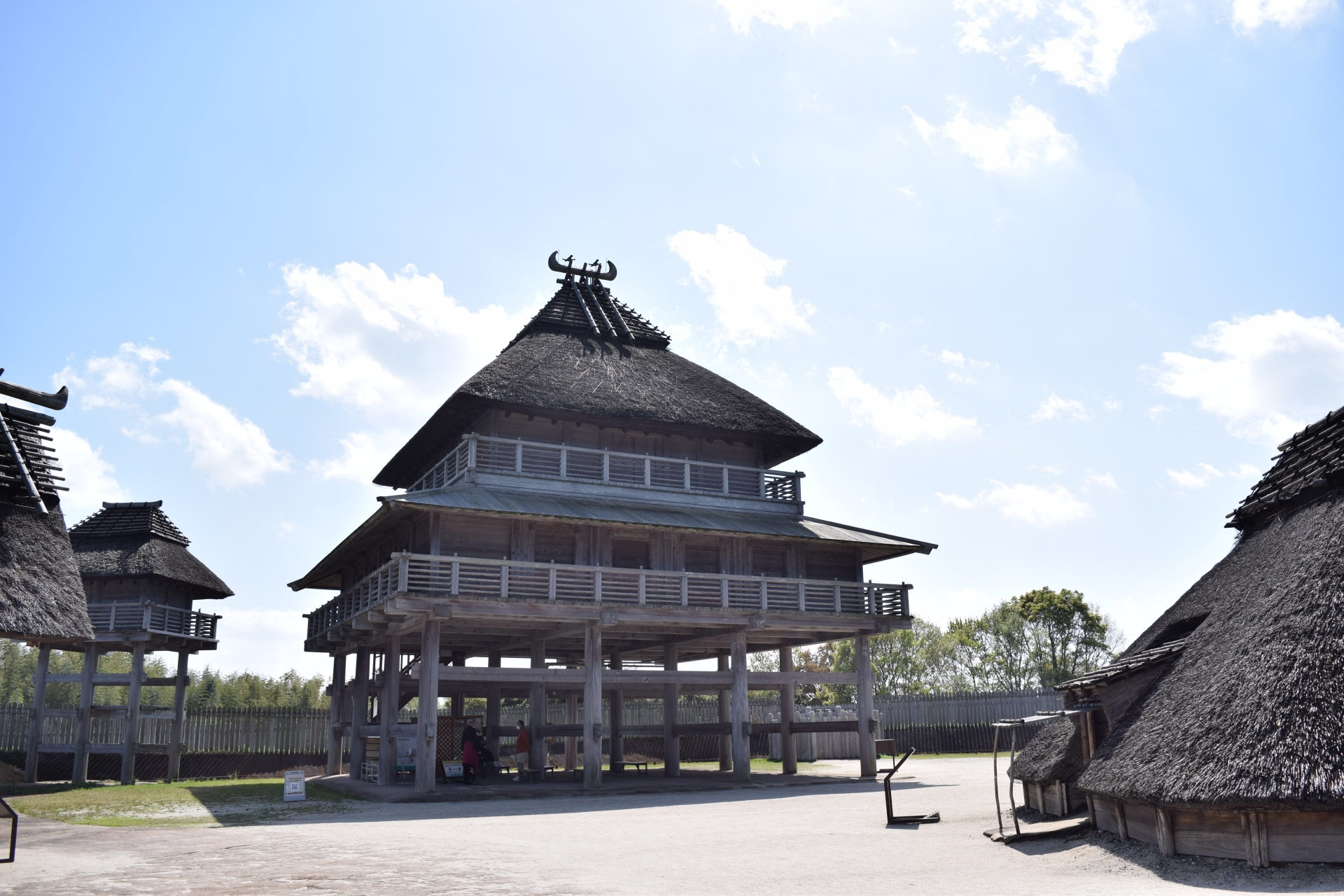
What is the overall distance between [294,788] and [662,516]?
10.4 meters

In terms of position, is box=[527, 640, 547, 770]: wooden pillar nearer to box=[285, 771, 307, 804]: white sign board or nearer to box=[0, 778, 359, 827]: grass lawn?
box=[0, 778, 359, 827]: grass lawn

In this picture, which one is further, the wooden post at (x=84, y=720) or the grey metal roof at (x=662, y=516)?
the wooden post at (x=84, y=720)

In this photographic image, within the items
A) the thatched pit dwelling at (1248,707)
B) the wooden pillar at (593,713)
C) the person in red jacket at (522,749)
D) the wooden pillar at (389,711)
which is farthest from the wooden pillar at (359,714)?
the thatched pit dwelling at (1248,707)

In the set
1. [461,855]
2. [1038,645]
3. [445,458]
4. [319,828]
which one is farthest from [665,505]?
[1038,645]

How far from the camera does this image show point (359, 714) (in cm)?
2903

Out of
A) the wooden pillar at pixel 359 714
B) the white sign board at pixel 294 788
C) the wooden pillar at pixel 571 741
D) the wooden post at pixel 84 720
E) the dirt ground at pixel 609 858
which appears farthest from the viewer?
the wooden pillar at pixel 571 741

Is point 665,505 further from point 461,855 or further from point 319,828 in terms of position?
point 461,855

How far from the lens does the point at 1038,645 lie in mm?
62938

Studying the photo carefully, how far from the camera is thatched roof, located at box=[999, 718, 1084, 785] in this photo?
15250 mm

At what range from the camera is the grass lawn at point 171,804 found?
18.0 metres

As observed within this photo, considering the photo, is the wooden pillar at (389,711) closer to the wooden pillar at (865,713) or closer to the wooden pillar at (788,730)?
the wooden pillar at (788,730)

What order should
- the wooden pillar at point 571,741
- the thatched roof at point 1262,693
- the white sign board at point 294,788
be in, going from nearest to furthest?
1. the thatched roof at point 1262,693
2. the white sign board at point 294,788
3. the wooden pillar at point 571,741

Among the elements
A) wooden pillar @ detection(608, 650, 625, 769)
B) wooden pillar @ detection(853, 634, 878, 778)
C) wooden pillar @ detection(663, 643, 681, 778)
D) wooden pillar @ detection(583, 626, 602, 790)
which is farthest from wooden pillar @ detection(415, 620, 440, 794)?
wooden pillar @ detection(853, 634, 878, 778)

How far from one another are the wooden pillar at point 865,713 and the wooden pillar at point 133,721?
2223cm
